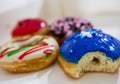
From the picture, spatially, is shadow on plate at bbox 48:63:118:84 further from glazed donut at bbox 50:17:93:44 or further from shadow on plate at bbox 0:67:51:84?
glazed donut at bbox 50:17:93:44

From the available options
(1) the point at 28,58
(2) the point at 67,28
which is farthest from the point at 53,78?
(2) the point at 67,28

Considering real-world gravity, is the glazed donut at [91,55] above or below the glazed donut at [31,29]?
above

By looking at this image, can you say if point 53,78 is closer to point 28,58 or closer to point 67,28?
point 28,58

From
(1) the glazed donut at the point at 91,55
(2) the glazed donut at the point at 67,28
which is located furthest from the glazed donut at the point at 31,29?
(1) the glazed donut at the point at 91,55

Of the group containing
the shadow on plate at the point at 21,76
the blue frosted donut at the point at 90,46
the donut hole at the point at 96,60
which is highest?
the blue frosted donut at the point at 90,46

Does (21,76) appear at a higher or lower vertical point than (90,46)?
lower

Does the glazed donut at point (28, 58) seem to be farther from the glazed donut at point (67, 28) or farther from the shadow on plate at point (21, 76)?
the glazed donut at point (67, 28)

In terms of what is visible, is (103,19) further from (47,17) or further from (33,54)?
(33,54)

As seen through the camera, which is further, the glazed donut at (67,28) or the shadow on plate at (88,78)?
the glazed donut at (67,28)
